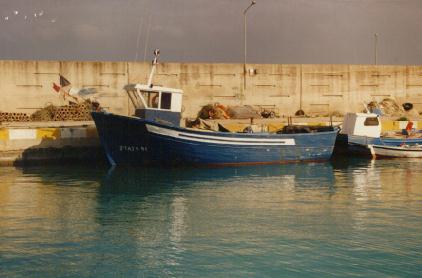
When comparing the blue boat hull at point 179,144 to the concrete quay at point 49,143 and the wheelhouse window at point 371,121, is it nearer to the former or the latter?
the concrete quay at point 49,143

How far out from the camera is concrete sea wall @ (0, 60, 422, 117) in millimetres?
24953

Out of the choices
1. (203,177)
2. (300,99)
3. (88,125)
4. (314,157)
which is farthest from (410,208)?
(300,99)

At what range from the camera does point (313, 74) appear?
95.7 ft

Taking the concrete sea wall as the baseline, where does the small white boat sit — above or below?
below

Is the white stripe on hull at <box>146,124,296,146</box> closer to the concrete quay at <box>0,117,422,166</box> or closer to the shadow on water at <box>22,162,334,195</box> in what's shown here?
the shadow on water at <box>22,162,334,195</box>

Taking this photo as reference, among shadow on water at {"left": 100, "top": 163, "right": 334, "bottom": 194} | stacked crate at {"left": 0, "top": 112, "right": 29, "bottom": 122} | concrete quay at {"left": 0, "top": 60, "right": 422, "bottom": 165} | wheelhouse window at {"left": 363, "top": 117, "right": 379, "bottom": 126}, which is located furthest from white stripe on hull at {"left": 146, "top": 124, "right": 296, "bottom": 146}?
stacked crate at {"left": 0, "top": 112, "right": 29, "bottom": 122}

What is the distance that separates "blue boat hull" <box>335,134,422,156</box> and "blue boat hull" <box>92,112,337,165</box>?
11.2 ft

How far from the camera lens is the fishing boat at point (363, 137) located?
23.4 meters

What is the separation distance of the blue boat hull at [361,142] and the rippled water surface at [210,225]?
4879 mm

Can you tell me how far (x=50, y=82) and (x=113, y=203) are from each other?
1309 centimetres

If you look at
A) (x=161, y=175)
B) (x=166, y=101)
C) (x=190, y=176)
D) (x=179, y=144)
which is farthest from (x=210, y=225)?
(x=166, y=101)

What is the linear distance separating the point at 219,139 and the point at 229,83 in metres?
8.64

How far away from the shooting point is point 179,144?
63.3ft

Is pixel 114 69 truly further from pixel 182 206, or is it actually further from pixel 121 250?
pixel 121 250
